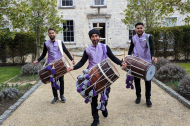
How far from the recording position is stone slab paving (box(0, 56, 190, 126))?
3.63 metres

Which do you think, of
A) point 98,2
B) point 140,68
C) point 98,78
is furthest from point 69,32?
point 98,78

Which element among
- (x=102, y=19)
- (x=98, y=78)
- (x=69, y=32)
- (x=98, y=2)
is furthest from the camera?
(x=69, y=32)

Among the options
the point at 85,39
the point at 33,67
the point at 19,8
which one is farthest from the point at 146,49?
the point at 85,39

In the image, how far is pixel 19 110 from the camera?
4301 mm

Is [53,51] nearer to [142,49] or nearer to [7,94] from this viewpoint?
[7,94]

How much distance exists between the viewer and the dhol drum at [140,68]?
377 cm

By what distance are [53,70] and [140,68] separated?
Result: 1.84 m

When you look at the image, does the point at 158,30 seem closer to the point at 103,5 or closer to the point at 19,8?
the point at 19,8

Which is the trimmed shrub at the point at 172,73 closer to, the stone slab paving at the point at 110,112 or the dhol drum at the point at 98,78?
the stone slab paving at the point at 110,112

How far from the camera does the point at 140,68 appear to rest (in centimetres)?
383

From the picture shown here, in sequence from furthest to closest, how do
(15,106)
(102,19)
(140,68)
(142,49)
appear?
(102,19) → (15,106) → (142,49) → (140,68)

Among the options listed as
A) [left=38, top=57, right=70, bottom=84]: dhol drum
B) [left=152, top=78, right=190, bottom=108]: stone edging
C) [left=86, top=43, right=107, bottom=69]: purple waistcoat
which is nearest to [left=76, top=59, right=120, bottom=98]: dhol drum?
[left=86, top=43, right=107, bottom=69]: purple waistcoat

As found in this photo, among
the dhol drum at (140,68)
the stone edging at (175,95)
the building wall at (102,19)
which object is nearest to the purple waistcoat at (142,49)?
the dhol drum at (140,68)

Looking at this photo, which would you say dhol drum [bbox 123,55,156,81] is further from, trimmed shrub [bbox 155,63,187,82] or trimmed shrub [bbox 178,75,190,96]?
trimmed shrub [bbox 155,63,187,82]
